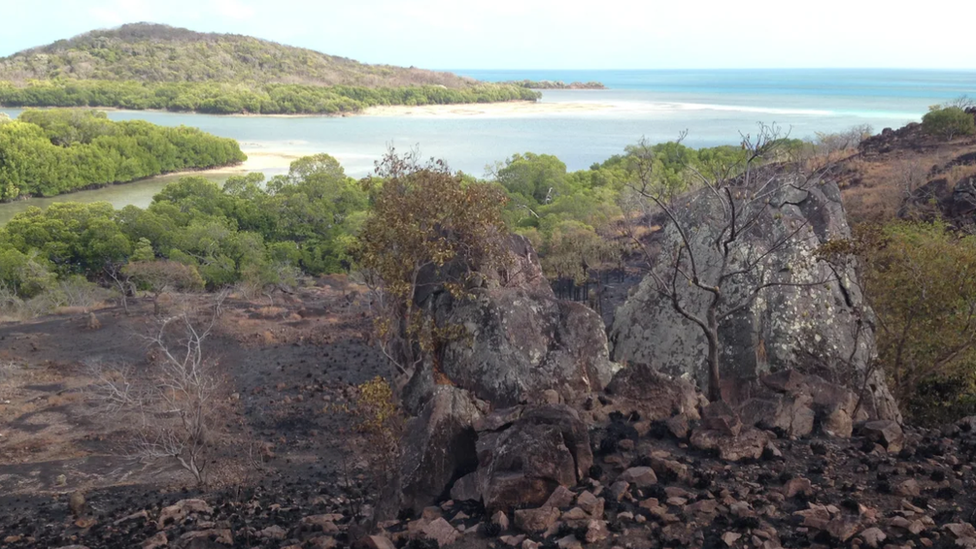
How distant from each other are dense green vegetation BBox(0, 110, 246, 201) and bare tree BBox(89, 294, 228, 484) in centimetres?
4629

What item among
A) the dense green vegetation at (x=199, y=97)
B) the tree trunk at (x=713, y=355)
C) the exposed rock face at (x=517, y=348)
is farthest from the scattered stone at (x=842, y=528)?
the dense green vegetation at (x=199, y=97)

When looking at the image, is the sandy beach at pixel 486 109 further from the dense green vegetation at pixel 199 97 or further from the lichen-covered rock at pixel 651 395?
the lichen-covered rock at pixel 651 395

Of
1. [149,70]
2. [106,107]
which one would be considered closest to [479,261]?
[106,107]

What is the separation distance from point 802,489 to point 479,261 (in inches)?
325

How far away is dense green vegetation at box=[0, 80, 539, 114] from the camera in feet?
376

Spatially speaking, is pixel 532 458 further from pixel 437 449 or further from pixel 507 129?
pixel 507 129

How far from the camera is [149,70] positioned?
145 m

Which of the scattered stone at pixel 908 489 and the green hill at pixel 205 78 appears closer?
the scattered stone at pixel 908 489

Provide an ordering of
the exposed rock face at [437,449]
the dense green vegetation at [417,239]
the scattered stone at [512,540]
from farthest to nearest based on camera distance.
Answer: the dense green vegetation at [417,239], the exposed rock face at [437,449], the scattered stone at [512,540]

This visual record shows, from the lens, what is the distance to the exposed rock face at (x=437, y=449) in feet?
27.5

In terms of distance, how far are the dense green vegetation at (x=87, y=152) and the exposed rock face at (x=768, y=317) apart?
57455 mm

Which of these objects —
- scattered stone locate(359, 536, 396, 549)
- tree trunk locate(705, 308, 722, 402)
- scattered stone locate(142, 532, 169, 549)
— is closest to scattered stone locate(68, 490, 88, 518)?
scattered stone locate(142, 532, 169, 549)

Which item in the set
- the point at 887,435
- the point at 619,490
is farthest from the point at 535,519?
the point at 887,435

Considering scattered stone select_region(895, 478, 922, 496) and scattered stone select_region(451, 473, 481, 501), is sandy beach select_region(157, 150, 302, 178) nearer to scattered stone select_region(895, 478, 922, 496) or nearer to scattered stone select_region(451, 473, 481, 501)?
scattered stone select_region(451, 473, 481, 501)
